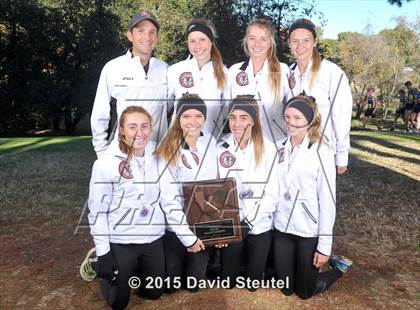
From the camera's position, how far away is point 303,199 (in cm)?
395

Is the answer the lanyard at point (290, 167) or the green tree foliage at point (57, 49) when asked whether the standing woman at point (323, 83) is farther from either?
the green tree foliage at point (57, 49)

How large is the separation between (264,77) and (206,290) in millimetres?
2325

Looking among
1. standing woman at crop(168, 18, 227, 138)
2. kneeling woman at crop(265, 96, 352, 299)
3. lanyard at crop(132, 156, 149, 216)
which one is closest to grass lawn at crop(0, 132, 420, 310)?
kneeling woman at crop(265, 96, 352, 299)

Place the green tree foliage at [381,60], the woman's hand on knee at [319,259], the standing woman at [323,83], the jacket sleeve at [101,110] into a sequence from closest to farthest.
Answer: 1. the woman's hand on knee at [319,259]
2. the standing woman at [323,83]
3. the jacket sleeve at [101,110]
4. the green tree foliage at [381,60]

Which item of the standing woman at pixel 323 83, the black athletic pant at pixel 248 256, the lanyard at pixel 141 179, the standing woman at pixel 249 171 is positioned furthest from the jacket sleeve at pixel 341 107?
the lanyard at pixel 141 179

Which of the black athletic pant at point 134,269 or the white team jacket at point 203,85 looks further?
the white team jacket at point 203,85

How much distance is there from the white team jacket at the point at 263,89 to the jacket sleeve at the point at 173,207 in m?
1.18

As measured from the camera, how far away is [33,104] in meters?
25.4

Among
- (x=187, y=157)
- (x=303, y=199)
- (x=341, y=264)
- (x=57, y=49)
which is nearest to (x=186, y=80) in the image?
(x=187, y=157)

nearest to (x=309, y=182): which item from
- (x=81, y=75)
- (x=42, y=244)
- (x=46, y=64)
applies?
(x=42, y=244)

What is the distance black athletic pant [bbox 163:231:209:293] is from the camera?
13.4 ft

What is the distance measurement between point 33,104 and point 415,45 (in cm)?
3087

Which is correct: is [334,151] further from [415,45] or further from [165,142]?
[415,45]

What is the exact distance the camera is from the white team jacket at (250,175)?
4.02m
